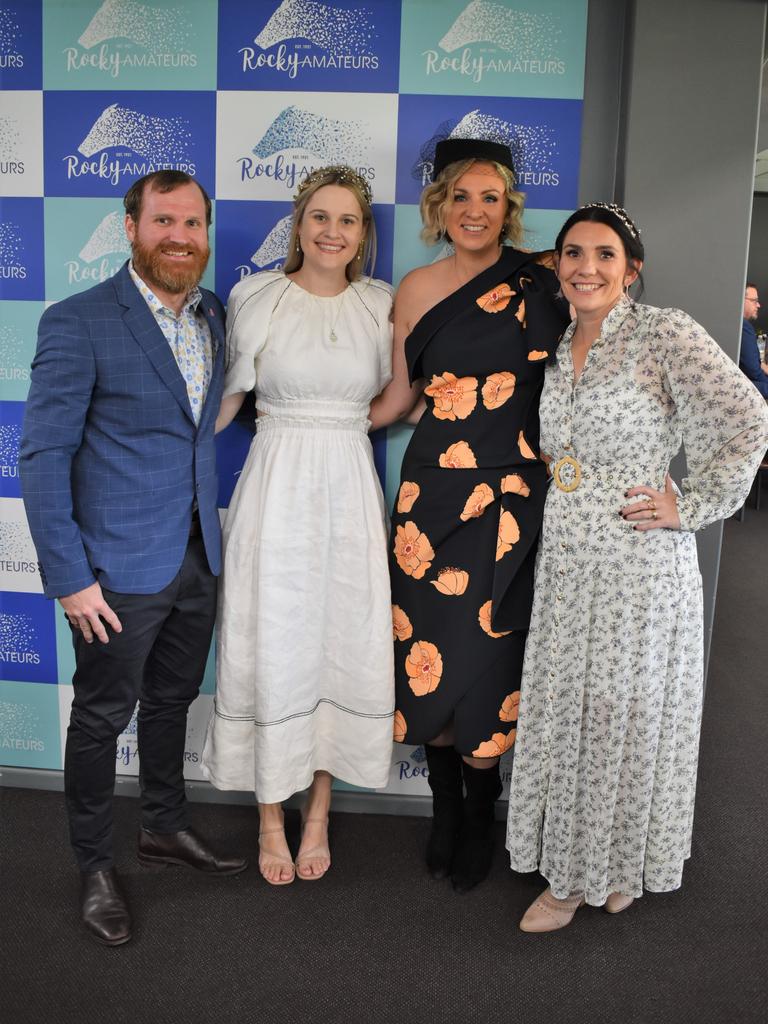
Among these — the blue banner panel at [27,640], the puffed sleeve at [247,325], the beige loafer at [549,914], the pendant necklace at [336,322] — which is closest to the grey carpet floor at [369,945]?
the beige loafer at [549,914]

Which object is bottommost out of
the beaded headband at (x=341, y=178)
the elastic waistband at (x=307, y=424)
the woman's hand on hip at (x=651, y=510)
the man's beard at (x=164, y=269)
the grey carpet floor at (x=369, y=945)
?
the grey carpet floor at (x=369, y=945)

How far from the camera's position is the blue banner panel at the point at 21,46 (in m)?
2.54

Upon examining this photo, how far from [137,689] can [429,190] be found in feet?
4.93

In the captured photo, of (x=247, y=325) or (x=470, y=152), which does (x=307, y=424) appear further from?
(x=470, y=152)

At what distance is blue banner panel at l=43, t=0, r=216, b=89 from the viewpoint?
2500 millimetres

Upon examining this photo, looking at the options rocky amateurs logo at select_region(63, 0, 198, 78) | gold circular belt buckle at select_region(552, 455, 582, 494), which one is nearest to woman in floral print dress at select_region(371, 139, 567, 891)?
gold circular belt buckle at select_region(552, 455, 582, 494)

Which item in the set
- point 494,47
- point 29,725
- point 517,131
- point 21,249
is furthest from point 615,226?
point 29,725

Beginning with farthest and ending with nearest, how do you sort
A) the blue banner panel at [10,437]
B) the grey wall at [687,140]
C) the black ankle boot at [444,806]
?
the blue banner panel at [10,437] < the black ankle boot at [444,806] < the grey wall at [687,140]

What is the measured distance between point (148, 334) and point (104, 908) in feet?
4.60

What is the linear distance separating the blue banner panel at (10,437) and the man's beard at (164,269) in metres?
0.85

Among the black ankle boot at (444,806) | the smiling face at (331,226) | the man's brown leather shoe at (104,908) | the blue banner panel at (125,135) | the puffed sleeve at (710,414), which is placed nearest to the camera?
the puffed sleeve at (710,414)

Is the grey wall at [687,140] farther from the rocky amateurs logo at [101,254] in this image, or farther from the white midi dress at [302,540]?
the rocky amateurs logo at [101,254]

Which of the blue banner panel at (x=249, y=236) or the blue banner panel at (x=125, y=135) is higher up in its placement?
the blue banner panel at (x=125, y=135)

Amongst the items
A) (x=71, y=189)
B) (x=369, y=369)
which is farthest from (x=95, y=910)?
(x=71, y=189)
